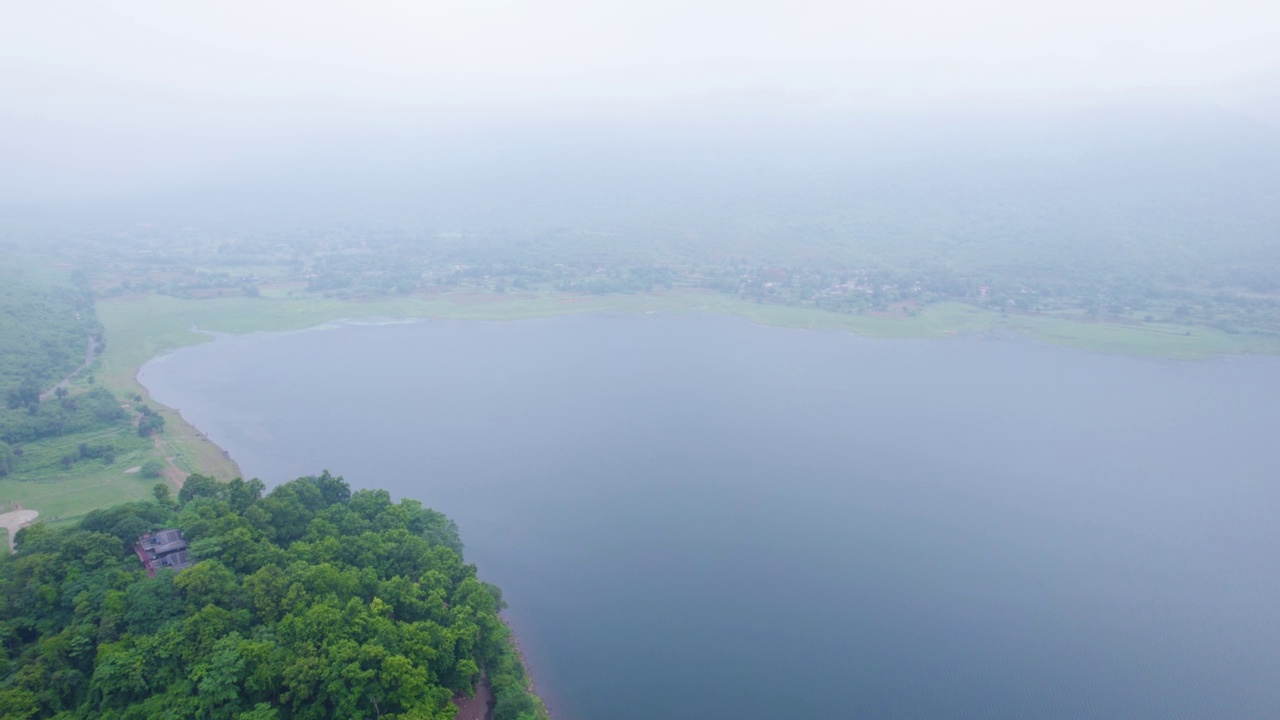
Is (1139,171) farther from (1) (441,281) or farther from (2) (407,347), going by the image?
(2) (407,347)

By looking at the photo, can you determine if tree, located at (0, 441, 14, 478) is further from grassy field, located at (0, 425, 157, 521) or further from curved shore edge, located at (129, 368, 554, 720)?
curved shore edge, located at (129, 368, 554, 720)

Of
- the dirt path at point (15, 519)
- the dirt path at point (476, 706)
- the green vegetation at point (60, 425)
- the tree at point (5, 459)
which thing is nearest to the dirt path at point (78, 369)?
the green vegetation at point (60, 425)

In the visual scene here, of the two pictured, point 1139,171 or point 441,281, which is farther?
point 1139,171

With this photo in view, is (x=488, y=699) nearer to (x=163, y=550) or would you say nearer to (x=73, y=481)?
(x=163, y=550)

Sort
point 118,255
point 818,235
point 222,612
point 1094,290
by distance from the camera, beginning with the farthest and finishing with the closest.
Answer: point 818,235 → point 118,255 → point 1094,290 → point 222,612

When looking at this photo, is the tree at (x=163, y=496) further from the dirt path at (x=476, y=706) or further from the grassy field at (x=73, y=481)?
the dirt path at (x=476, y=706)

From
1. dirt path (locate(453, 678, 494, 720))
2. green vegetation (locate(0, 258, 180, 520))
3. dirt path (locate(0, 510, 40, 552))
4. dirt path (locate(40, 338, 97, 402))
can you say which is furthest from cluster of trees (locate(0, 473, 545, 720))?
dirt path (locate(40, 338, 97, 402))

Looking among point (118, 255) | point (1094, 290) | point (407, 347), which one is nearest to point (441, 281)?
point (407, 347)
